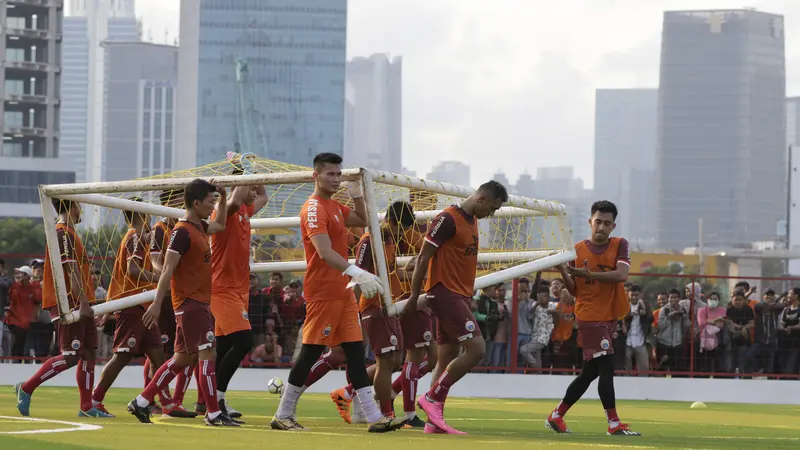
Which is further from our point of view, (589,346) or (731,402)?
(731,402)

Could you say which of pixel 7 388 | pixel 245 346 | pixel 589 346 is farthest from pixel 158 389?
pixel 7 388

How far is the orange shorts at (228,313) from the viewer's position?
12180 millimetres

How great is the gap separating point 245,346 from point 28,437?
2715mm

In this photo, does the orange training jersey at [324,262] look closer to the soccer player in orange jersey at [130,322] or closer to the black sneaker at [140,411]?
the black sneaker at [140,411]

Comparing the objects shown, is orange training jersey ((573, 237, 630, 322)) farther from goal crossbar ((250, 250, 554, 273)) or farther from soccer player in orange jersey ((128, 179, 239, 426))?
soccer player in orange jersey ((128, 179, 239, 426))

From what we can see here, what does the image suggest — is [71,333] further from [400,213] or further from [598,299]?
[598,299]

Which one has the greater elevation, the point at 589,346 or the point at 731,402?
the point at 589,346

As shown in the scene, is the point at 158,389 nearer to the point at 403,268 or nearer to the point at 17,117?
the point at 403,268

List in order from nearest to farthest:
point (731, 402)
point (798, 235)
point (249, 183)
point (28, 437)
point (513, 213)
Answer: point (28, 437), point (249, 183), point (513, 213), point (731, 402), point (798, 235)

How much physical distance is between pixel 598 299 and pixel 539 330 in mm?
10568

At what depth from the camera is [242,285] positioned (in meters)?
12.3

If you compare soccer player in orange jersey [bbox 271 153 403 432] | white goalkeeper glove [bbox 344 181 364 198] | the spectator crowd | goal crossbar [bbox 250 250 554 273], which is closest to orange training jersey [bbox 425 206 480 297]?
white goalkeeper glove [bbox 344 181 364 198]

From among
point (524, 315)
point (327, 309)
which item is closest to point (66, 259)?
point (327, 309)

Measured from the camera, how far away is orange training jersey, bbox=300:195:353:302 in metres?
10.9
